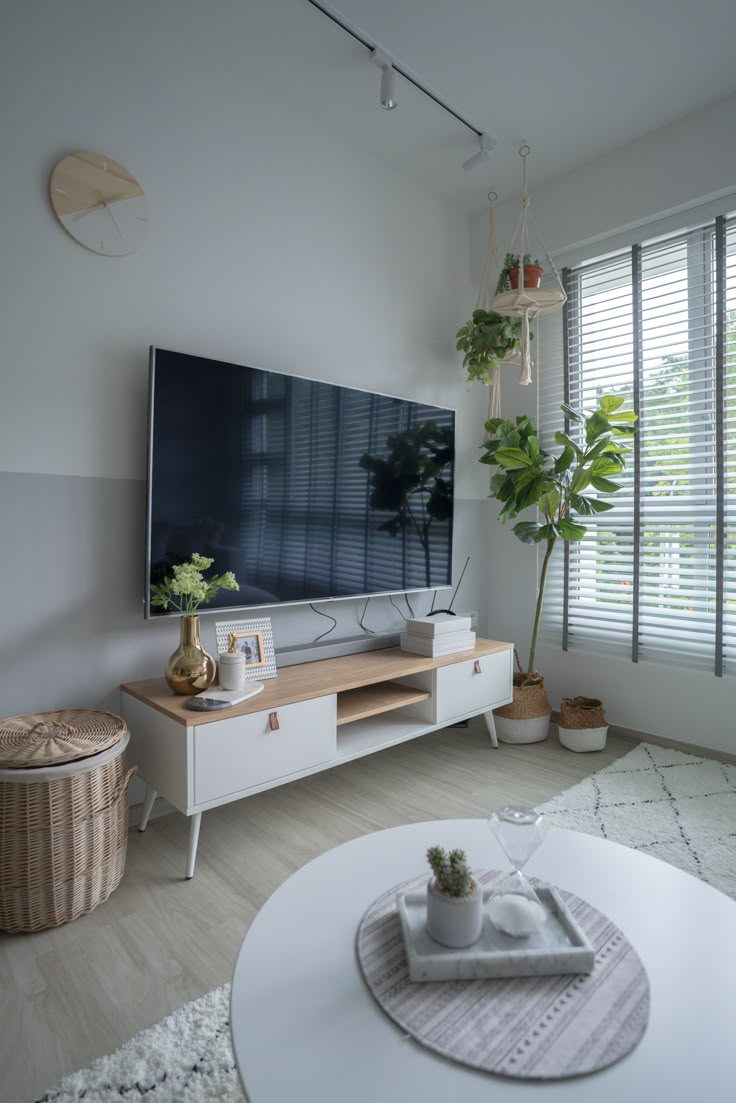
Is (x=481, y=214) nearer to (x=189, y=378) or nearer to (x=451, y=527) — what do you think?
(x=451, y=527)

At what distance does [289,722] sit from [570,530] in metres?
1.65

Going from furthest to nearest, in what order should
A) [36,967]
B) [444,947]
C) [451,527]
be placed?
[451,527] < [36,967] < [444,947]

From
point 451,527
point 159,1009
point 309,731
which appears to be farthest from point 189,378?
point 159,1009

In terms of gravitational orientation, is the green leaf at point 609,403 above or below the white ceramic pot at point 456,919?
above

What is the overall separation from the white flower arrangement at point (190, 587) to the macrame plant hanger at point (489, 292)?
6.07 feet

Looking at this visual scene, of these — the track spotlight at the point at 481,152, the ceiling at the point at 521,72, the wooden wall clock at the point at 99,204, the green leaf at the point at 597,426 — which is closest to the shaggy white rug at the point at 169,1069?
the wooden wall clock at the point at 99,204

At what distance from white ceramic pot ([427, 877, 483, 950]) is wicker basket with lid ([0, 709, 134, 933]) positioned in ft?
3.61

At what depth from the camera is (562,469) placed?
2920 mm

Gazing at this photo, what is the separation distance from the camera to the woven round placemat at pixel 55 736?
1.59 metres

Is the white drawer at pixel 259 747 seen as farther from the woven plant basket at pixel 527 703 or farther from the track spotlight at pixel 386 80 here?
the track spotlight at pixel 386 80

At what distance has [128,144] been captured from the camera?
2.18 m

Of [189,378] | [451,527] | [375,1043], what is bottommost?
[375,1043]

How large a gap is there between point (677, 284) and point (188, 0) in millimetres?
2301

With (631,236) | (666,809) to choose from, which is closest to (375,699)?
(666,809)
